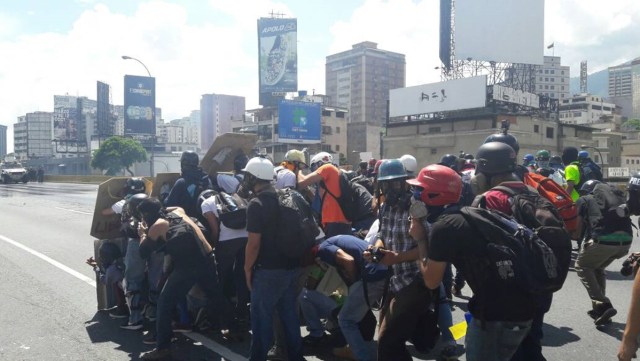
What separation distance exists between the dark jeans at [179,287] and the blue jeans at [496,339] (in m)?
2.80

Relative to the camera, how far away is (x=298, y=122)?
196 ft

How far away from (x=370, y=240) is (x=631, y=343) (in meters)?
2.12

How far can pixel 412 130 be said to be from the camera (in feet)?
213

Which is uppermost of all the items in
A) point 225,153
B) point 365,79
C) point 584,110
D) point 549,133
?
point 365,79

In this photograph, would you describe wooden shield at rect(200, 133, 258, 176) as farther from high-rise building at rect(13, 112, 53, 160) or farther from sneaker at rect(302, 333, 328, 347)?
high-rise building at rect(13, 112, 53, 160)

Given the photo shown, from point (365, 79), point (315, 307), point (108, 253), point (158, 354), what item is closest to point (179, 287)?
point (158, 354)

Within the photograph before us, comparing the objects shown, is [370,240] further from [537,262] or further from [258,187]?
[537,262]

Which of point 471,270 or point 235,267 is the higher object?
point 471,270

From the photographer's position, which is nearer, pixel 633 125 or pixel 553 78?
pixel 633 125

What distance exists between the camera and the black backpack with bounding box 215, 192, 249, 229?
5230 mm

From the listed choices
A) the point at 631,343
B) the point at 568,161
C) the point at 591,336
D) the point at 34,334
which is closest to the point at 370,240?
the point at 631,343

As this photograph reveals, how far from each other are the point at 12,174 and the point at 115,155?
28.9 meters

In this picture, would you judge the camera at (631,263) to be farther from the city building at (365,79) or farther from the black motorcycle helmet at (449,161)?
the city building at (365,79)

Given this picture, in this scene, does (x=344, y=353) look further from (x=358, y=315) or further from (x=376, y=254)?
(x=376, y=254)
